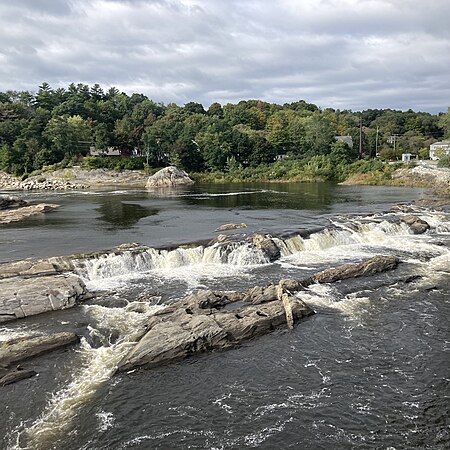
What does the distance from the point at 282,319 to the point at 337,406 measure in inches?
205

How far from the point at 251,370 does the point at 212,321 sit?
2.53 metres

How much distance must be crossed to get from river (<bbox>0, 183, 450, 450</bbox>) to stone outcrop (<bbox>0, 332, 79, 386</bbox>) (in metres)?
0.32

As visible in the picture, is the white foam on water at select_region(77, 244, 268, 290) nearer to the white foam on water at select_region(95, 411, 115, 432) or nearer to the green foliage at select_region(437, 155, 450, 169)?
the white foam on water at select_region(95, 411, 115, 432)

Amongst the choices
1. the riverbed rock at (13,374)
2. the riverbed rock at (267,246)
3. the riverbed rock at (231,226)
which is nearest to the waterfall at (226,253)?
the riverbed rock at (267,246)

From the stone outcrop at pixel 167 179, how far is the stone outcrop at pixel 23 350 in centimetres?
5910

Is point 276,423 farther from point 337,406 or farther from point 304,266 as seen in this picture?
point 304,266

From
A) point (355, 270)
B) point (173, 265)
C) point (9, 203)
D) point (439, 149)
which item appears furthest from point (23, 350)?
point (439, 149)

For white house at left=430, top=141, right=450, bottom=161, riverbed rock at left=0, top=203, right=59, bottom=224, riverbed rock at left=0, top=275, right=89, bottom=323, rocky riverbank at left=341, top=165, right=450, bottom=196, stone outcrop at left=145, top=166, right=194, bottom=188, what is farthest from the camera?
white house at left=430, top=141, right=450, bottom=161

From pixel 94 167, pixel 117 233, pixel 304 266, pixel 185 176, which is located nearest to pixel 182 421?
pixel 304 266

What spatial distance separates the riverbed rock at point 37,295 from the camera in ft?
57.1

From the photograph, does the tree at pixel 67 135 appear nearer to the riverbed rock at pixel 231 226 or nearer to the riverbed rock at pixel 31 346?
the riverbed rock at pixel 231 226

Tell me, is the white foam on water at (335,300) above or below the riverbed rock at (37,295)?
below

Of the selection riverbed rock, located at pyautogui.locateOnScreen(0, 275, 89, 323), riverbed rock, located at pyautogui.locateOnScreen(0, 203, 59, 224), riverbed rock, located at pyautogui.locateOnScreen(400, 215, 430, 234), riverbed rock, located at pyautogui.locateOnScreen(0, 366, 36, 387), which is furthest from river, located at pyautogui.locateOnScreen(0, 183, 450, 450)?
riverbed rock, located at pyautogui.locateOnScreen(0, 203, 59, 224)

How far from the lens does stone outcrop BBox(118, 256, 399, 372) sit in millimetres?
14039
